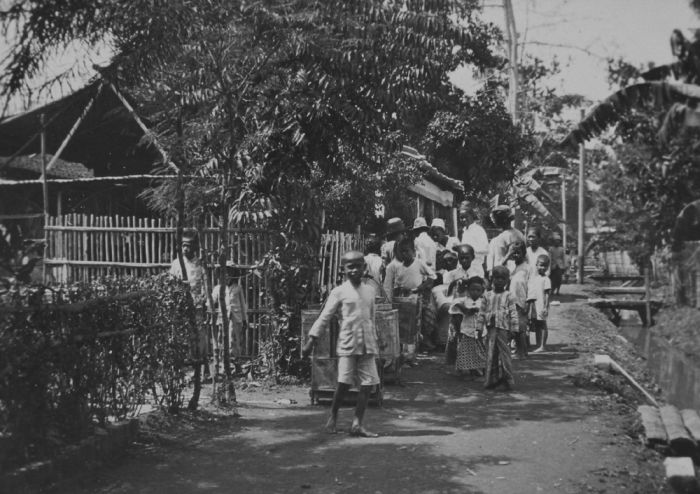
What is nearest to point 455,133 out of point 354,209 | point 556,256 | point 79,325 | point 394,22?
point 556,256

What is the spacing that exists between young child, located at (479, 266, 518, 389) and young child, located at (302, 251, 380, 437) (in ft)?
8.69

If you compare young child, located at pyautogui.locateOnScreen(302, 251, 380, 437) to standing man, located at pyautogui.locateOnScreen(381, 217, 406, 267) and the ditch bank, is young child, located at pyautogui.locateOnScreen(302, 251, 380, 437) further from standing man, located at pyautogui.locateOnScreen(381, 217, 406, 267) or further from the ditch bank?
the ditch bank

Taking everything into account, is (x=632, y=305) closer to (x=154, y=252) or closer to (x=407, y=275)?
(x=407, y=275)

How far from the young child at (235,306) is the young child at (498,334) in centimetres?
329

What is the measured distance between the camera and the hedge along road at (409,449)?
6020 millimetres

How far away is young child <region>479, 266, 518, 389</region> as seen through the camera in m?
9.79

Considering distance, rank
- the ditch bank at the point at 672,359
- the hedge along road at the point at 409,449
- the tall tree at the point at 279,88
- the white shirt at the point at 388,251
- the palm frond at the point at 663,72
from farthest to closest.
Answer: the ditch bank at the point at 672,359
the palm frond at the point at 663,72
the white shirt at the point at 388,251
the tall tree at the point at 279,88
the hedge along road at the point at 409,449

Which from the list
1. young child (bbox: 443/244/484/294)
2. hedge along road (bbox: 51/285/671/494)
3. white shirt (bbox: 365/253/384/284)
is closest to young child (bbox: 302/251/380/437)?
hedge along road (bbox: 51/285/671/494)

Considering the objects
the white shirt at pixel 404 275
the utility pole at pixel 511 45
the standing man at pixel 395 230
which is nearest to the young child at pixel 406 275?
the white shirt at pixel 404 275

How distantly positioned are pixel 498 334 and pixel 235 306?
3536 millimetres

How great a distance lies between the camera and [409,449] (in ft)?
22.8

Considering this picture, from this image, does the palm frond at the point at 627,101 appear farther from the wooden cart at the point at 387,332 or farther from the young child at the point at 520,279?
the wooden cart at the point at 387,332

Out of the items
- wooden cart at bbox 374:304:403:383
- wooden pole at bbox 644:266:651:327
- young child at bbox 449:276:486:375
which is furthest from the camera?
wooden pole at bbox 644:266:651:327

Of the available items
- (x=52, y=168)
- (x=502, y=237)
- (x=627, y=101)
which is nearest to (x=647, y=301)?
(x=627, y=101)
